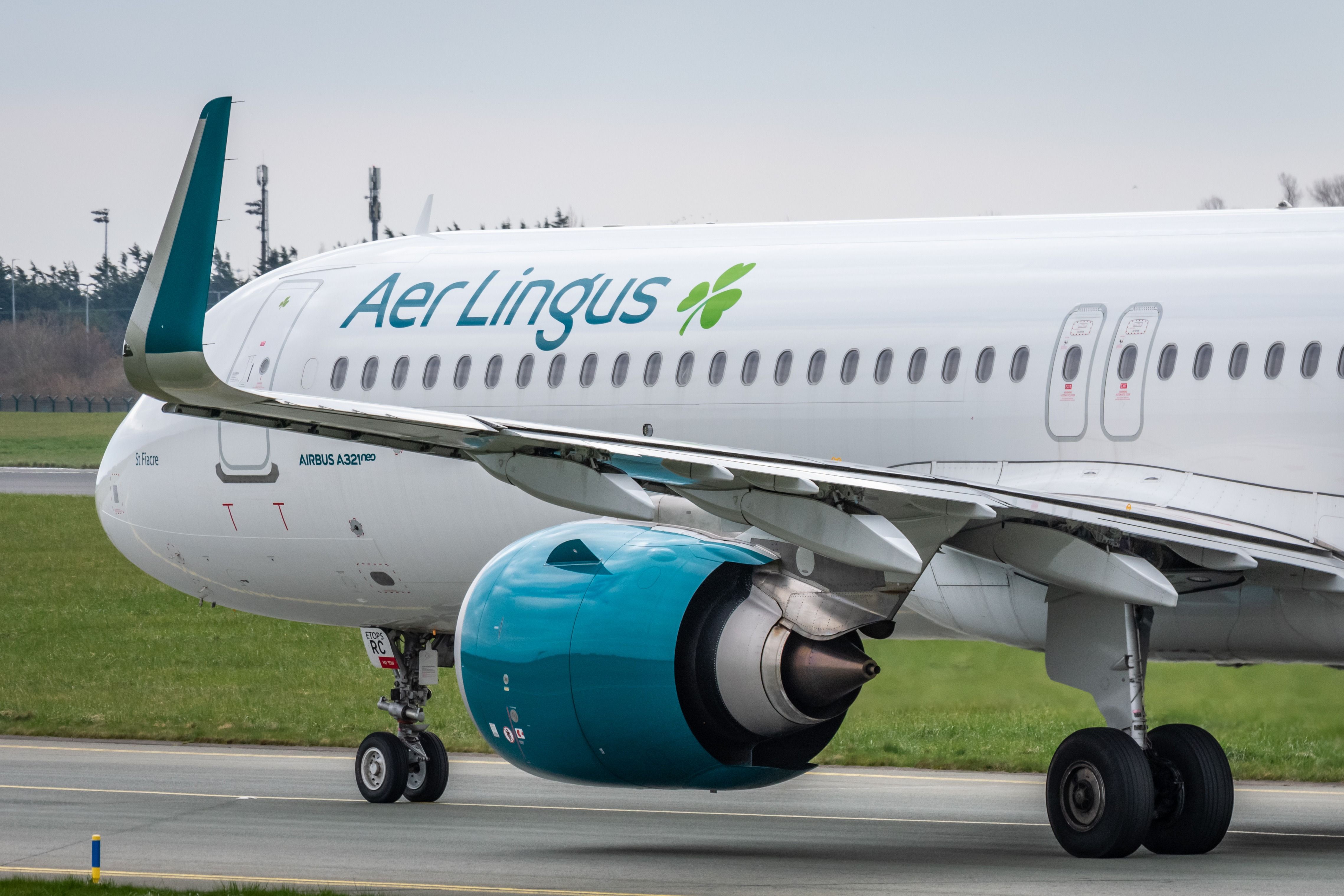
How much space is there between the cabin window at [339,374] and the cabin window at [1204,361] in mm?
7476

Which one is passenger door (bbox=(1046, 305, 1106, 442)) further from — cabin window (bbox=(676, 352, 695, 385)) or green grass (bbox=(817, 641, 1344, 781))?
green grass (bbox=(817, 641, 1344, 781))

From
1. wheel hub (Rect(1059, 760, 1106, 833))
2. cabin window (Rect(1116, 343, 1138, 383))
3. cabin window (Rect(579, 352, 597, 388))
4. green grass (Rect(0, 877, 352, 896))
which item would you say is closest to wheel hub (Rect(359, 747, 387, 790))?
cabin window (Rect(579, 352, 597, 388))

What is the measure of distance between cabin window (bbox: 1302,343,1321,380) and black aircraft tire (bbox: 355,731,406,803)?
9.37 metres

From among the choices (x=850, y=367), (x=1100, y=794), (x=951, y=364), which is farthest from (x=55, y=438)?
(x=1100, y=794)

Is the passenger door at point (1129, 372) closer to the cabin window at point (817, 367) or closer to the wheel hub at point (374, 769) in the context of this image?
the cabin window at point (817, 367)

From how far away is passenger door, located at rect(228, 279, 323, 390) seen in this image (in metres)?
18.4

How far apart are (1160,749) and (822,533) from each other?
363 centimetres

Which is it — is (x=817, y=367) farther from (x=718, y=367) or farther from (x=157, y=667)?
(x=157, y=667)

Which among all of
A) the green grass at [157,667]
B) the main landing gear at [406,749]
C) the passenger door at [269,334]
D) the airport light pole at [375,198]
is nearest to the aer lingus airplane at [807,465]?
the passenger door at [269,334]

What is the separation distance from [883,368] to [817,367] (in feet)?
1.91

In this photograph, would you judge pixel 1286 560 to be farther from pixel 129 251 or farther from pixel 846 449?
pixel 129 251

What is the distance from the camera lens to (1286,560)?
12430mm

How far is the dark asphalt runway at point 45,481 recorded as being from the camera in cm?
5772

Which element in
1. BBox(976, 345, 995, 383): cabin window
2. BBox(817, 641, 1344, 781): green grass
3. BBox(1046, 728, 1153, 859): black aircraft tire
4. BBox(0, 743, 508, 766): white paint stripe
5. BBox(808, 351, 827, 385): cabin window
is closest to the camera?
BBox(1046, 728, 1153, 859): black aircraft tire
